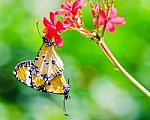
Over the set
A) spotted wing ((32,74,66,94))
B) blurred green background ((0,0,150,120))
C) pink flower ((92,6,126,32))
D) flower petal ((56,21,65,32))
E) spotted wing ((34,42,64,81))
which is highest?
blurred green background ((0,0,150,120))

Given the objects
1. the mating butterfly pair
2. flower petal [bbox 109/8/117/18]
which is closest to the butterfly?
the mating butterfly pair

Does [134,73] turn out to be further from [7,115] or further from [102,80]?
[7,115]

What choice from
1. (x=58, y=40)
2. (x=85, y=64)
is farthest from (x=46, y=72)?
(x=85, y=64)

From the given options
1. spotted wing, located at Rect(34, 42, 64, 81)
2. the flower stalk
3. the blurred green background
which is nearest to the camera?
the flower stalk

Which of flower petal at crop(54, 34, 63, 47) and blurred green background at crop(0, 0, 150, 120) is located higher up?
blurred green background at crop(0, 0, 150, 120)

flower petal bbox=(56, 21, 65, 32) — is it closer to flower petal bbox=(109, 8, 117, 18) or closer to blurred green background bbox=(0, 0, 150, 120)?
flower petal bbox=(109, 8, 117, 18)

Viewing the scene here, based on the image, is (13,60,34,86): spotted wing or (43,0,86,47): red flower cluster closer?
(43,0,86,47): red flower cluster

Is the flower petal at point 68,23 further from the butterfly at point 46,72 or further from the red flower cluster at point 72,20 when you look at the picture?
the butterfly at point 46,72

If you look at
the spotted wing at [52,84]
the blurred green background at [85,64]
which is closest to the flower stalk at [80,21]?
the spotted wing at [52,84]

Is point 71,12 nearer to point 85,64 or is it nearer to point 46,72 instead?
point 46,72
